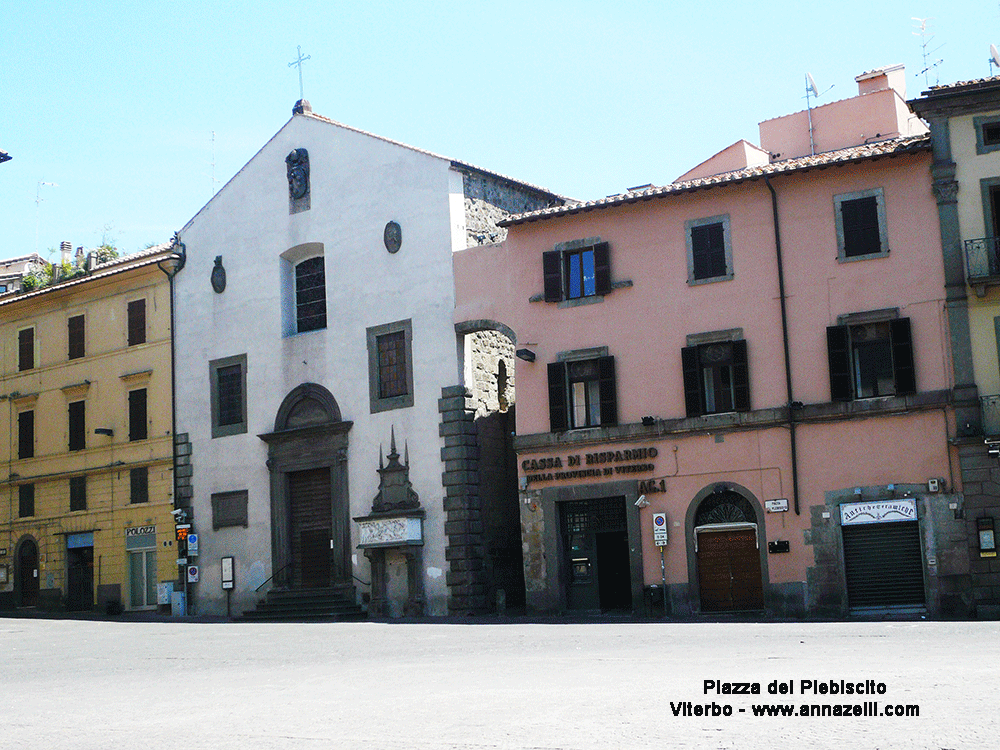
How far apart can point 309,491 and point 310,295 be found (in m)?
5.89

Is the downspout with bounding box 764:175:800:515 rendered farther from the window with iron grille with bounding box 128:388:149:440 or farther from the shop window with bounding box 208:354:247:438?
the window with iron grille with bounding box 128:388:149:440

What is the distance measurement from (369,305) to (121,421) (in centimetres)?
1116

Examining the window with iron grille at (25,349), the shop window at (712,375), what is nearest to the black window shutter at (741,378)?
the shop window at (712,375)

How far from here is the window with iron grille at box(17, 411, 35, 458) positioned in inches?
1797

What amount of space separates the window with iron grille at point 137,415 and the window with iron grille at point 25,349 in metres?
5.65

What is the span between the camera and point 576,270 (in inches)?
1312

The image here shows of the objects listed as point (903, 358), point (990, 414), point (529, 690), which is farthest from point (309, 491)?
point (529, 690)

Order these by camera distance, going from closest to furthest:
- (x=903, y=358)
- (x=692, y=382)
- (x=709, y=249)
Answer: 1. (x=903, y=358)
2. (x=692, y=382)
3. (x=709, y=249)

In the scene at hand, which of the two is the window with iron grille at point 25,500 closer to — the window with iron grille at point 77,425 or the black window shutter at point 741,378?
the window with iron grille at point 77,425

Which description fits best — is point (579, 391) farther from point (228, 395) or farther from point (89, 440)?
point (89, 440)

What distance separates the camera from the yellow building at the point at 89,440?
41844 millimetres

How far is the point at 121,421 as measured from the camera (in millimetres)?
42844

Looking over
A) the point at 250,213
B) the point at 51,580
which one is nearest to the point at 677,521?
the point at 250,213

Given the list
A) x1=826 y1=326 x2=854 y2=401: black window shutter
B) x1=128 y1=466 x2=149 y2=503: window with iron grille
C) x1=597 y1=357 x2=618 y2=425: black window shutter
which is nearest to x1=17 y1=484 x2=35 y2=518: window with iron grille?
x1=128 y1=466 x2=149 y2=503: window with iron grille
